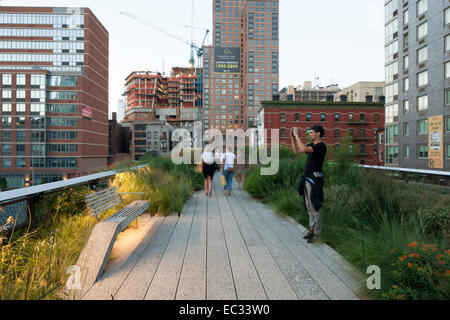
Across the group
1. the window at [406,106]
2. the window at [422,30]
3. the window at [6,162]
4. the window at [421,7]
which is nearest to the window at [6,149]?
the window at [6,162]

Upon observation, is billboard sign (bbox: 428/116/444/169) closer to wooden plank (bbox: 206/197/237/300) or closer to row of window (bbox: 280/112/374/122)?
row of window (bbox: 280/112/374/122)

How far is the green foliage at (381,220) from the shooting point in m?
2.74

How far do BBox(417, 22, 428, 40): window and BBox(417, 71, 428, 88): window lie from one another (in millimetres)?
4531

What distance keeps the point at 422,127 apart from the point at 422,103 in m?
2.98

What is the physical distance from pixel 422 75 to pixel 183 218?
40.0 m

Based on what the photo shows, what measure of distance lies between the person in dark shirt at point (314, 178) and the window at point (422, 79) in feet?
127

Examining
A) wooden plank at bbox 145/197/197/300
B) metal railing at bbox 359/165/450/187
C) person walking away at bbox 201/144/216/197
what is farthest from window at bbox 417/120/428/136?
wooden plank at bbox 145/197/197/300

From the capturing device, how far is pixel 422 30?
35.4 m

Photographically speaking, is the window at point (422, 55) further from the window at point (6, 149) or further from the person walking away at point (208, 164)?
A: the window at point (6, 149)

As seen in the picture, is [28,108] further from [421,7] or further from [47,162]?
[421,7]

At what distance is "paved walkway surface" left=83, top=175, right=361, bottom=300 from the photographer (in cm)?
309

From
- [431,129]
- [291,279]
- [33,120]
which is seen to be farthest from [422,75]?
[33,120]

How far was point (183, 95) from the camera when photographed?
527 feet
